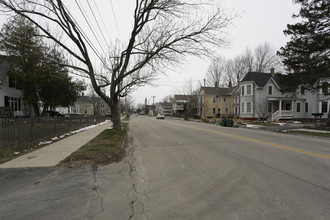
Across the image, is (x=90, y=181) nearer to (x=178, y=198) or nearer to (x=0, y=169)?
(x=178, y=198)

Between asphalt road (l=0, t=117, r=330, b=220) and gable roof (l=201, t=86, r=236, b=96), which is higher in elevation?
gable roof (l=201, t=86, r=236, b=96)

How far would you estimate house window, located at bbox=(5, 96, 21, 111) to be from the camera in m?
26.4

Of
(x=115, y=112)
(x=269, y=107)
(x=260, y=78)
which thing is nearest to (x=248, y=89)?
(x=260, y=78)

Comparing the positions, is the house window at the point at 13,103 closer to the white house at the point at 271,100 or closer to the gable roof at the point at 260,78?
the white house at the point at 271,100

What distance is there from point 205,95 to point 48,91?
A: 34754mm

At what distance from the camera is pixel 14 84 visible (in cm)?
2812

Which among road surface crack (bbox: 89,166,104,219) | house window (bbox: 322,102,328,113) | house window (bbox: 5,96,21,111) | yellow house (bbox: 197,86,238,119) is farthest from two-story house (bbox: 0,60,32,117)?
house window (bbox: 322,102,328,113)

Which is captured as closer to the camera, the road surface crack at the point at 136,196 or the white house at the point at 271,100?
the road surface crack at the point at 136,196

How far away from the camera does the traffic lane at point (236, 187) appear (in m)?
3.45

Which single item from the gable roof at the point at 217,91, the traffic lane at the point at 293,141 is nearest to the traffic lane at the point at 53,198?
the traffic lane at the point at 293,141

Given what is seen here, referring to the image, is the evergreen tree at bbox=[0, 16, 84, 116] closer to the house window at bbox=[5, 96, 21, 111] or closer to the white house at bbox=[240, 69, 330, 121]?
the house window at bbox=[5, 96, 21, 111]

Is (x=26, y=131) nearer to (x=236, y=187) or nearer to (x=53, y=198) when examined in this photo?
(x=53, y=198)

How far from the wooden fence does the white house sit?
29596 mm

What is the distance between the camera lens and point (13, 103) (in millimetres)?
27922
